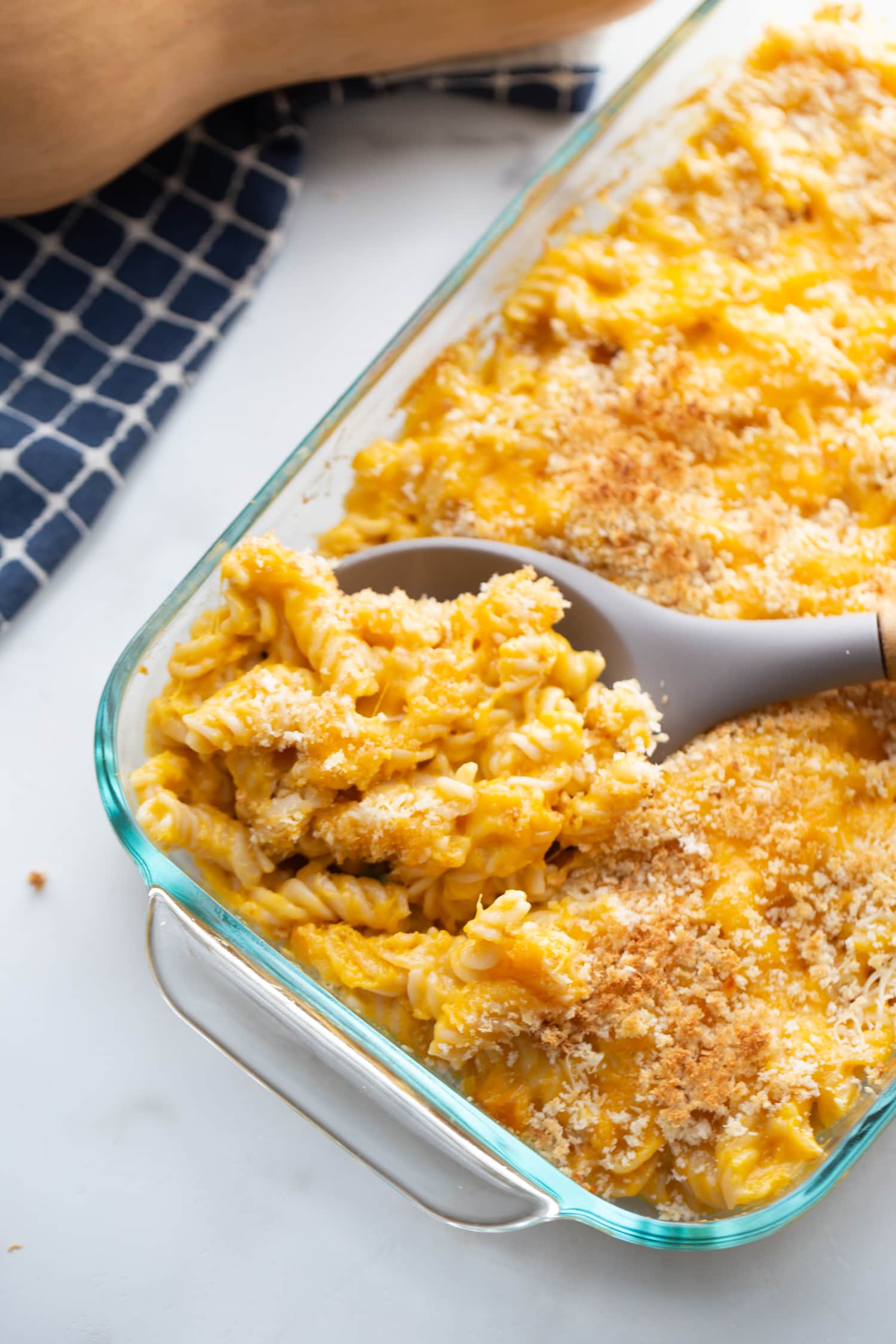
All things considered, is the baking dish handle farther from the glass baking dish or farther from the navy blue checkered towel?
the navy blue checkered towel

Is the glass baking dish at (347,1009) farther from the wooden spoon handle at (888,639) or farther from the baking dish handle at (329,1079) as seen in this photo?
the wooden spoon handle at (888,639)

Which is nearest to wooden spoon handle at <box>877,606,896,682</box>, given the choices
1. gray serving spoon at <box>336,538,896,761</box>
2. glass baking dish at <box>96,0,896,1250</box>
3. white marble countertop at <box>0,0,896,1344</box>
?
gray serving spoon at <box>336,538,896,761</box>

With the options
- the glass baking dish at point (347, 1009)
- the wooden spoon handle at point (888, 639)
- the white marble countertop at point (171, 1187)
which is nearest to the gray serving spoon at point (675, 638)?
the wooden spoon handle at point (888, 639)

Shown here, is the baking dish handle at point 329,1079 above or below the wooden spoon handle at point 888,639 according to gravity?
below

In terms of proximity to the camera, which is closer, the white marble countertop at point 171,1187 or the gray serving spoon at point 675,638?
the gray serving spoon at point 675,638

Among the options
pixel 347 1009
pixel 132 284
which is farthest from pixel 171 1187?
pixel 132 284

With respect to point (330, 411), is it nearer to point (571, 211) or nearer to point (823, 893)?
point (571, 211)
